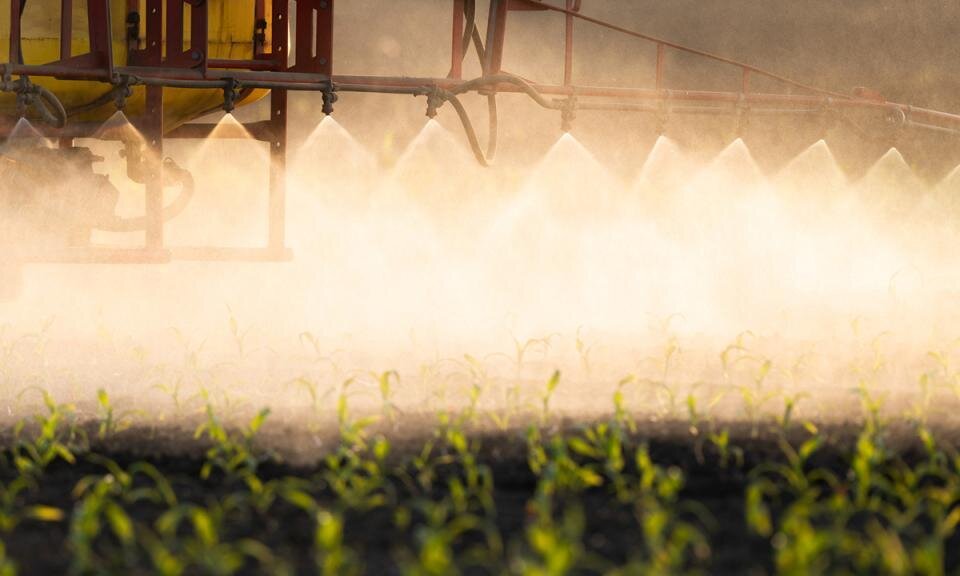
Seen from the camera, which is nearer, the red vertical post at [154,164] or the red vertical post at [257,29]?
the red vertical post at [154,164]

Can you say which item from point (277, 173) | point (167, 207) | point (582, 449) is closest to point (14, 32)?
point (167, 207)

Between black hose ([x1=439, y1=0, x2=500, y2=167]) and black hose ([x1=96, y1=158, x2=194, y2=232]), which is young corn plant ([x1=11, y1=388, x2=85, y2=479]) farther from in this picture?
black hose ([x1=439, y1=0, x2=500, y2=167])

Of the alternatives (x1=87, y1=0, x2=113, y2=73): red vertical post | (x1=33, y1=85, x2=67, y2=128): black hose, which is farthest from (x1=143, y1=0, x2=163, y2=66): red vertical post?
(x1=33, y1=85, x2=67, y2=128): black hose

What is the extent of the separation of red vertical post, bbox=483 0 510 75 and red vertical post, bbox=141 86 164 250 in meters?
1.53

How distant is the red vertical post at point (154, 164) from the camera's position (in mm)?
6113

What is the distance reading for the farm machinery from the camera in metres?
5.96

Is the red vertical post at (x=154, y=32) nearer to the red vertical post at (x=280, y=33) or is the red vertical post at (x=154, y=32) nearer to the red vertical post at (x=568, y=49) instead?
the red vertical post at (x=280, y=33)

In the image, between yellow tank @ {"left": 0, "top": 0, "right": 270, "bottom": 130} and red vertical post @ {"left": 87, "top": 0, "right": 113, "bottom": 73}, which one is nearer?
red vertical post @ {"left": 87, "top": 0, "right": 113, "bottom": 73}

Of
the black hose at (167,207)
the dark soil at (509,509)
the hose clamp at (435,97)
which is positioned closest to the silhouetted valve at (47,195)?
the black hose at (167,207)

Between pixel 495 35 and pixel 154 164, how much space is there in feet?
5.59

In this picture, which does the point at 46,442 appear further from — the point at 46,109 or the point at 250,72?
the point at 250,72

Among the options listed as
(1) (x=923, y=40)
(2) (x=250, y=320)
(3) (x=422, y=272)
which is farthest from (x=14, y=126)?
(1) (x=923, y=40)

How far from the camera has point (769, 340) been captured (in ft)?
21.0

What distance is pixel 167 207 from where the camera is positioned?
269 inches
